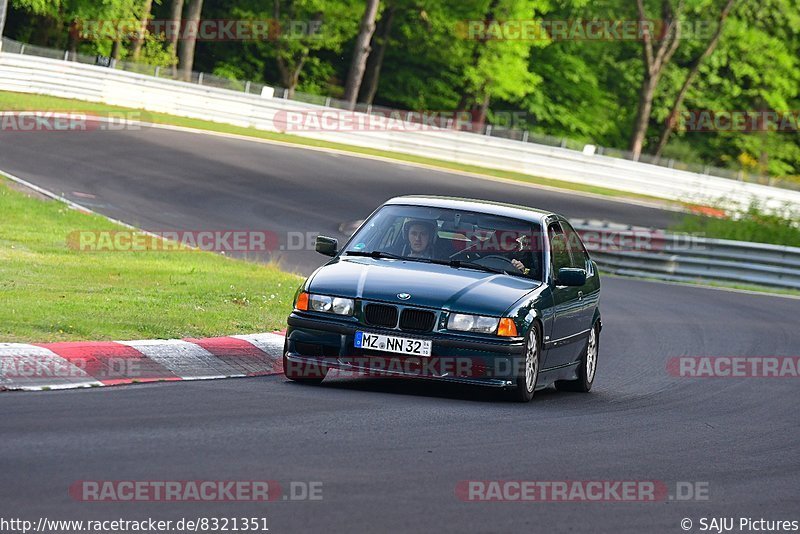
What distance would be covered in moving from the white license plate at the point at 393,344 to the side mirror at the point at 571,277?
61.6 inches

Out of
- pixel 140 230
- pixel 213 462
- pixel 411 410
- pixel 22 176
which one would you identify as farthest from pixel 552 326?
pixel 22 176

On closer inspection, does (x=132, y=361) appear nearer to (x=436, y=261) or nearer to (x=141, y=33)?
(x=436, y=261)

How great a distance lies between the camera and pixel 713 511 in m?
6.87

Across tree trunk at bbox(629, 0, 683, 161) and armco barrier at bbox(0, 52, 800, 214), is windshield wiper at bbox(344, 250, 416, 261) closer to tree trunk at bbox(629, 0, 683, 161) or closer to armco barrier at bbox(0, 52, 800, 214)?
armco barrier at bbox(0, 52, 800, 214)

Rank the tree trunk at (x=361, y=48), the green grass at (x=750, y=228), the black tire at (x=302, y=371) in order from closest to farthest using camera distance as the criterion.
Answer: the black tire at (x=302, y=371)
the green grass at (x=750, y=228)
the tree trunk at (x=361, y=48)

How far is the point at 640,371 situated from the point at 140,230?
938 centimetres

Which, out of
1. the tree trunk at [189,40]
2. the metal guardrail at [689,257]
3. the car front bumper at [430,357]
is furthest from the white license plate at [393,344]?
the tree trunk at [189,40]

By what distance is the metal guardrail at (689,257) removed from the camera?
84.3ft

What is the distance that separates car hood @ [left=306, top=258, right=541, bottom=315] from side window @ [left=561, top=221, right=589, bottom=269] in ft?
4.55

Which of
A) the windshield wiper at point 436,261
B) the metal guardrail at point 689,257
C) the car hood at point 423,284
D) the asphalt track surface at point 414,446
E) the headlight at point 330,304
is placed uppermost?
the windshield wiper at point 436,261

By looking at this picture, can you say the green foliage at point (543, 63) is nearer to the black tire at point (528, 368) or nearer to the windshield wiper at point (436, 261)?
the windshield wiper at point (436, 261)

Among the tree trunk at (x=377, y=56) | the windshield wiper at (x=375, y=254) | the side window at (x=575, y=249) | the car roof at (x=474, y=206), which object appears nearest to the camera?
the windshield wiper at (x=375, y=254)

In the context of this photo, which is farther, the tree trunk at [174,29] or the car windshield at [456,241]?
the tree trunk at [174,29]

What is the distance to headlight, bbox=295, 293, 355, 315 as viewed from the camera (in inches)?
392
